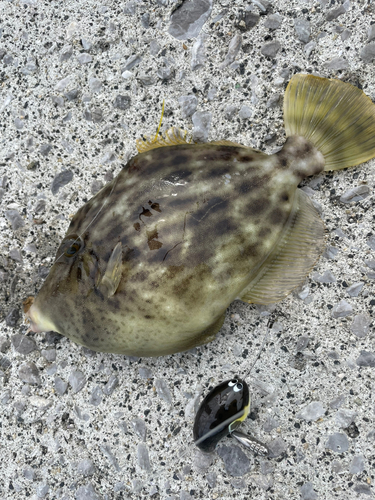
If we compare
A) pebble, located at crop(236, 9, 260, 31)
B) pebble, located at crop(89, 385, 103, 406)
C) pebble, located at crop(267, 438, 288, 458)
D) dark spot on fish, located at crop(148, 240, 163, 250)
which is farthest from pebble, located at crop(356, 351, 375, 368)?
pebble, located at crop(236, 9, 260, 31)

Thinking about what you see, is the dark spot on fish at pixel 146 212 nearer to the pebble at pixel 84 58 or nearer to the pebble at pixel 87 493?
the pebble at pixel 84 58

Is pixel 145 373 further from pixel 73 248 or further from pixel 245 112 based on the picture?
pixel 245 112

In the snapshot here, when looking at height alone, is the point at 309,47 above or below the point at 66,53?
below

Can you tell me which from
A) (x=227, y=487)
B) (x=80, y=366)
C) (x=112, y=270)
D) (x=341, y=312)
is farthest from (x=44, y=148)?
(x=227, y=487)

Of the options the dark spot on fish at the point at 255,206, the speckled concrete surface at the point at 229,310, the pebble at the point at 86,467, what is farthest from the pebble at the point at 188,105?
the pebble at the point at 86,467

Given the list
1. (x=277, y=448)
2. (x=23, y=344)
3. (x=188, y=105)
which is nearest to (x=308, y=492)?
(x=277, y=448)

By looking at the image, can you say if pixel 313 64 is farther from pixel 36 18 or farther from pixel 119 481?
pixel 119 481
